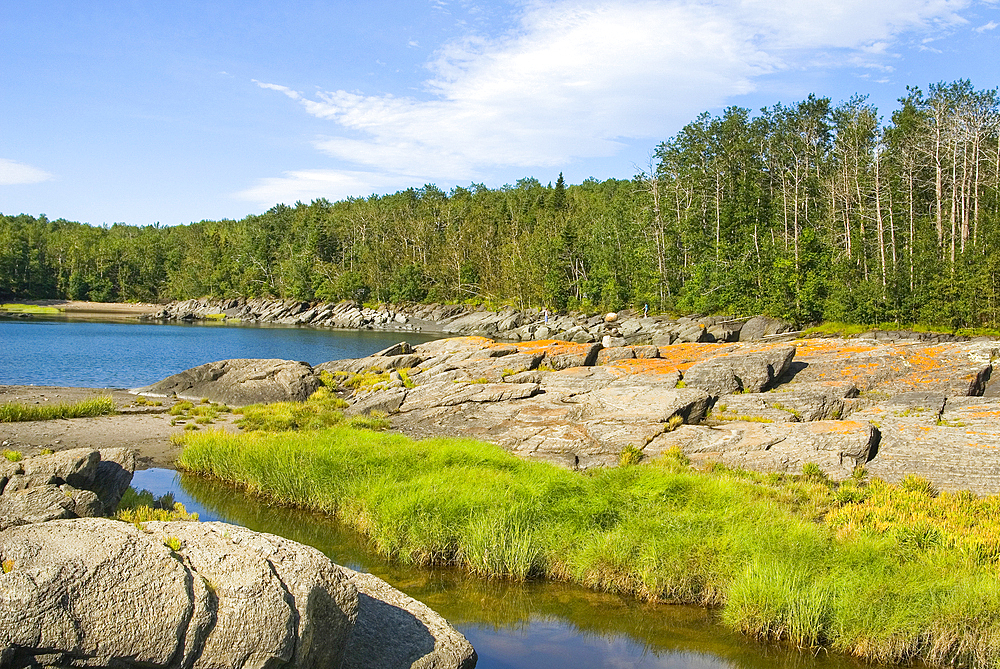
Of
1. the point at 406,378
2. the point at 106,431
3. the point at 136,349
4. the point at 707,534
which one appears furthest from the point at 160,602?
the point at 136,349

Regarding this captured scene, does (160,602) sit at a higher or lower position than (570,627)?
higher

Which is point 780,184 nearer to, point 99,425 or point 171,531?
point 99,425

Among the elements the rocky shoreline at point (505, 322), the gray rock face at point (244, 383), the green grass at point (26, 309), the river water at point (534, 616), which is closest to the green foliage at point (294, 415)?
the gray rock face at point (244, 383)

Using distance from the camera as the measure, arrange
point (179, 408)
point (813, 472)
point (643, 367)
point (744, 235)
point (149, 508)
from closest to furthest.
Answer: point (149, 508) < point (813, 472) < point (643, 367) < point (179, 408) < point (744, 235)

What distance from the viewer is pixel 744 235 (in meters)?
84.3

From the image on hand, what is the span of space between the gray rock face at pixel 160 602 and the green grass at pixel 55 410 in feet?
85.0

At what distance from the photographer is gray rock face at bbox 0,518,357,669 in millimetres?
7473

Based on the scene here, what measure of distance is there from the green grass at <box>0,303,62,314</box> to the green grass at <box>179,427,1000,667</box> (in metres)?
142

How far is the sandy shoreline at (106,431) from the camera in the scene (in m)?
26.1

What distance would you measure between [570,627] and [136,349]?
226ft

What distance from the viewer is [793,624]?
12.5 m

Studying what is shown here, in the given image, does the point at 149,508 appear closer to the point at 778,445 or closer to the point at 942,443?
the point at 778,445

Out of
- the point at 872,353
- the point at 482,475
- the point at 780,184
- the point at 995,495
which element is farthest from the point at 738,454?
the point at 780,184

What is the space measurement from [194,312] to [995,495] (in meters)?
158
